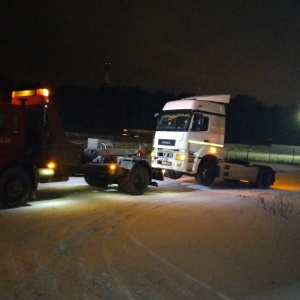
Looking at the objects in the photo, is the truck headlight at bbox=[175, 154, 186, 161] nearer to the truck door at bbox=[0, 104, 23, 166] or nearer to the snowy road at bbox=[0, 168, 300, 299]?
the snowy road at bbox=[0, 168, 300, 299]

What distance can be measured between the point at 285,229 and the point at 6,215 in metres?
6.67

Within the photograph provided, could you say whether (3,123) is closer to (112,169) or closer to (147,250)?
(112,169)

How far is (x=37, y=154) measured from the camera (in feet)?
40.9

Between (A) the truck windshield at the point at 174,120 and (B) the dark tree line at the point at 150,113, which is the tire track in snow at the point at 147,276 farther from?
(B) the dark tree line at the point at 150,113

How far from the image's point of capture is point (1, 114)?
11.4m

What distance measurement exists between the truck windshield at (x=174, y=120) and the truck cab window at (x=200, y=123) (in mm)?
270

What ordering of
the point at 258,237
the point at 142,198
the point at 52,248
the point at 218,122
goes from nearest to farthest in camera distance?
the point at 52,248, the point at 258,237, the point at 142,198, the point at 218,122

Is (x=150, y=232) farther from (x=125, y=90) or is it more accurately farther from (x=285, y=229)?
(x=125, y=90)

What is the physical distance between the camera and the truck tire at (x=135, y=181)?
49.5 feet

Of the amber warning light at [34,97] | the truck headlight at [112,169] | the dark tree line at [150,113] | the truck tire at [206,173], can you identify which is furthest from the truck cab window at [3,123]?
the dark tree line at [150,113]

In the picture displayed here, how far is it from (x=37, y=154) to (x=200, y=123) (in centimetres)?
773

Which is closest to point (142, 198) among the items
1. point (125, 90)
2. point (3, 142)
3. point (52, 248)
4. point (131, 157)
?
point (131, 157)

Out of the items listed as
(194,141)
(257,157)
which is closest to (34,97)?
(194,141)

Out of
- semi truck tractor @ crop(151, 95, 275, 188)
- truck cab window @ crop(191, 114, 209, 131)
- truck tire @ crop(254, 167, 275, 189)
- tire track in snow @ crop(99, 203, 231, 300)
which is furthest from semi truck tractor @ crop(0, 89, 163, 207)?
truck tire @ crop(254, 167, 275, 189)
